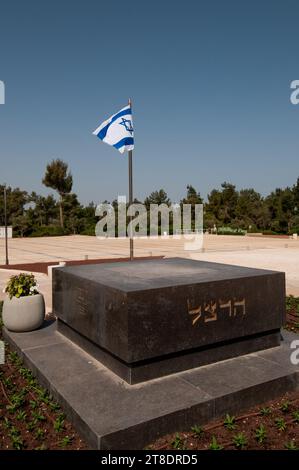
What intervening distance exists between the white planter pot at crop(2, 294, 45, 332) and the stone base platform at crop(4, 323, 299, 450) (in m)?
0.90

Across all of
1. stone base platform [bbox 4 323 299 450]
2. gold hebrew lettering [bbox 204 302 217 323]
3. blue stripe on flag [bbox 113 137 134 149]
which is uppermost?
A: blue stripe on flag [bbox 113 137 134 149]

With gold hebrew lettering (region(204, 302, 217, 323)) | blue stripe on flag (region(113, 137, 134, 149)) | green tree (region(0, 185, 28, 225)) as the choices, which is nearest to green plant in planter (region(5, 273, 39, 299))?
gold hebrew lettering (region(204, 302, 217, 323))

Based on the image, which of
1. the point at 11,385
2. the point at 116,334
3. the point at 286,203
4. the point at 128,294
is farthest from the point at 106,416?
the point at 286,203

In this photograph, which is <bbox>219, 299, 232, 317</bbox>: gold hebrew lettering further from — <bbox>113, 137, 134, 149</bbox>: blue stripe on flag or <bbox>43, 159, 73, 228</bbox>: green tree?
<bbox>43, 159, 73, 228</bbox>: green tree

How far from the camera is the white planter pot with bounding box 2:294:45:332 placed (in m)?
5.82

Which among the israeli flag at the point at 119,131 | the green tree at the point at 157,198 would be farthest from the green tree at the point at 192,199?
the israeli flag at the point at 119,131

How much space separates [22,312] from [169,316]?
289cm

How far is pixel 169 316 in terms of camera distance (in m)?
4.13

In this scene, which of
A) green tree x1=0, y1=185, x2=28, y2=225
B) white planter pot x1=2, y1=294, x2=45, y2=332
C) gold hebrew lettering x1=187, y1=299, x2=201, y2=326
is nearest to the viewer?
gold hebrew lettering x1=187, y1=299, x2=201, y2=326

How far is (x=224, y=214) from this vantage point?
199 feet

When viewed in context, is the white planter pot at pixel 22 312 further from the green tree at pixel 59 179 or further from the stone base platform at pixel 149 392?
the green tree at pixel 59 179

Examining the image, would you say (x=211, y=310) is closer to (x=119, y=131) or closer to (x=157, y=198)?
(x=119, y=131)

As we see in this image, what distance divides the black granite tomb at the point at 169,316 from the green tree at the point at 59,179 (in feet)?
173

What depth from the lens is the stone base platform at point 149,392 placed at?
3262 mm
